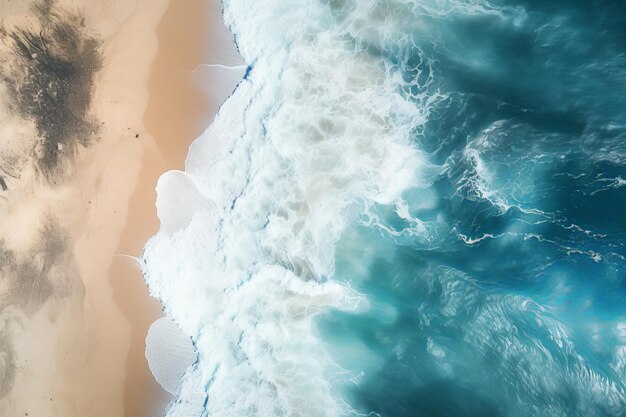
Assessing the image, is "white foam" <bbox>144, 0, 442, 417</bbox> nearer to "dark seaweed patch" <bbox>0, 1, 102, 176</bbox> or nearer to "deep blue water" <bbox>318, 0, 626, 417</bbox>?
"deep blue water" <bbox>318, 0, 626, 417</bbox>

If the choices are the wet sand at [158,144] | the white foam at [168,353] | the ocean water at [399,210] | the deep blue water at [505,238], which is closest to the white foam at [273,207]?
the ocean water at [399,210]

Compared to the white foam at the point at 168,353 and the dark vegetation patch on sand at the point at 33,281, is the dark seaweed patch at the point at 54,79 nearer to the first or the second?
the dark vegetation patch on sand at the point at 33,281

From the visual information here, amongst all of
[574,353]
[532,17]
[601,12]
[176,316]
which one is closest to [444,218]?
[574,353]

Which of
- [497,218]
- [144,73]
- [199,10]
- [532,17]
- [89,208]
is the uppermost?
[532,17]

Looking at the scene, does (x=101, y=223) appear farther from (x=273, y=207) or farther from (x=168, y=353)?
(x=273, y=207)

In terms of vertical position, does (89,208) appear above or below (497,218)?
below

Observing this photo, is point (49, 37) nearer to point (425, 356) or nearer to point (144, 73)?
point (144, 73)

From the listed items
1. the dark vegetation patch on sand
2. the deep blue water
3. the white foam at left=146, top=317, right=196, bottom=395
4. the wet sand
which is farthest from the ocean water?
the dark vegetation patch on sand
